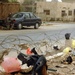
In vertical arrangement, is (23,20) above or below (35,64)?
below

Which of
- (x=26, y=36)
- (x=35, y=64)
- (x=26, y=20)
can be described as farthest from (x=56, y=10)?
(x=35, y=64)

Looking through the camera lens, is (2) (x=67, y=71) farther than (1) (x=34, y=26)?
No

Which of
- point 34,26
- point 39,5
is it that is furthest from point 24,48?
point 39,5

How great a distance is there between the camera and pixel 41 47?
11398 millimetres

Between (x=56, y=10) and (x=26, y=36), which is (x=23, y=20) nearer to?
(x=26, y=36)

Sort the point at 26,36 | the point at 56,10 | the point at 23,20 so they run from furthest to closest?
the point at 56,10 → the point at 23,20 → the point at 26,36

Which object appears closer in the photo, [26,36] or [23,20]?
[26,36]

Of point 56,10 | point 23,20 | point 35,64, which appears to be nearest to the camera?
point 35,64

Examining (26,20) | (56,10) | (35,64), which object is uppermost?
(35,64)

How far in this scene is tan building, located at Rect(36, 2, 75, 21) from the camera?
173 ft

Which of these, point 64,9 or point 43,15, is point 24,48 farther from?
point 64,9

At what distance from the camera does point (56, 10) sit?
Result: 175 ft

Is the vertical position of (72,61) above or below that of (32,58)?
below

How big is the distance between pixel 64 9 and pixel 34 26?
2560 cm
